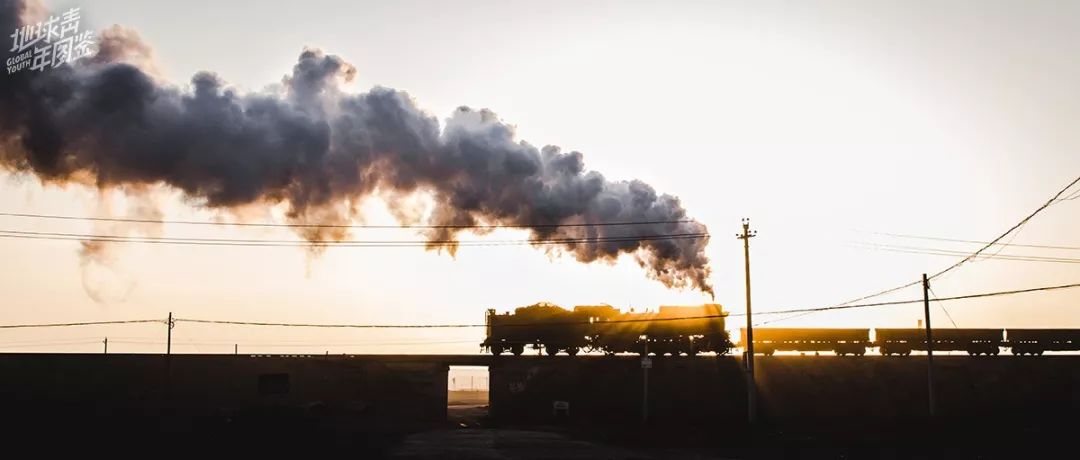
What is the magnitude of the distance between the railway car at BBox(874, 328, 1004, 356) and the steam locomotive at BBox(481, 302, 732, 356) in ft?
32.6

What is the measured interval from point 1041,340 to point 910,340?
7.49m

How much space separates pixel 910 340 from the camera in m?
46.4

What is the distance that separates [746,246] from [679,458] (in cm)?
1318

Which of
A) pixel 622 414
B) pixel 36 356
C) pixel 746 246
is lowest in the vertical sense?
pixel 622 414

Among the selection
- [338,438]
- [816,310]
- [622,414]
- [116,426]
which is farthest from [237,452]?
[816,310]

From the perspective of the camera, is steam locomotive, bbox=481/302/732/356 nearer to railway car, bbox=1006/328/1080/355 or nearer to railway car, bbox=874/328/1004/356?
railway car, bbox=874/328/1004/356

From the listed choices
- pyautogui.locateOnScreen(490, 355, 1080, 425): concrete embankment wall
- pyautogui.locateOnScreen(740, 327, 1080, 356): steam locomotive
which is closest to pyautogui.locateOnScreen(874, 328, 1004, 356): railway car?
pyautogui.locateOnScreen(740, 327, 1080, 356): steam locomotive

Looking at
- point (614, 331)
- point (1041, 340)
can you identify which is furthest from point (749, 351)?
point (1041, 340)

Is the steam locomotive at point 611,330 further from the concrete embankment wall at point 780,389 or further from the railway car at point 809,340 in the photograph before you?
the railway car at point 809,340

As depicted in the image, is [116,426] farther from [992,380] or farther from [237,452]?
[992,380]

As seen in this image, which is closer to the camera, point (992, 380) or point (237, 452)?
point (237, 452)

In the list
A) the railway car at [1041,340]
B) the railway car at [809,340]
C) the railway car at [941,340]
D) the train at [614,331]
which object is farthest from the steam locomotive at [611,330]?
the railway car at [1041,340]

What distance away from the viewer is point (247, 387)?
139 feet

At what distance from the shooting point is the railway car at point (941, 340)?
1828 inches
